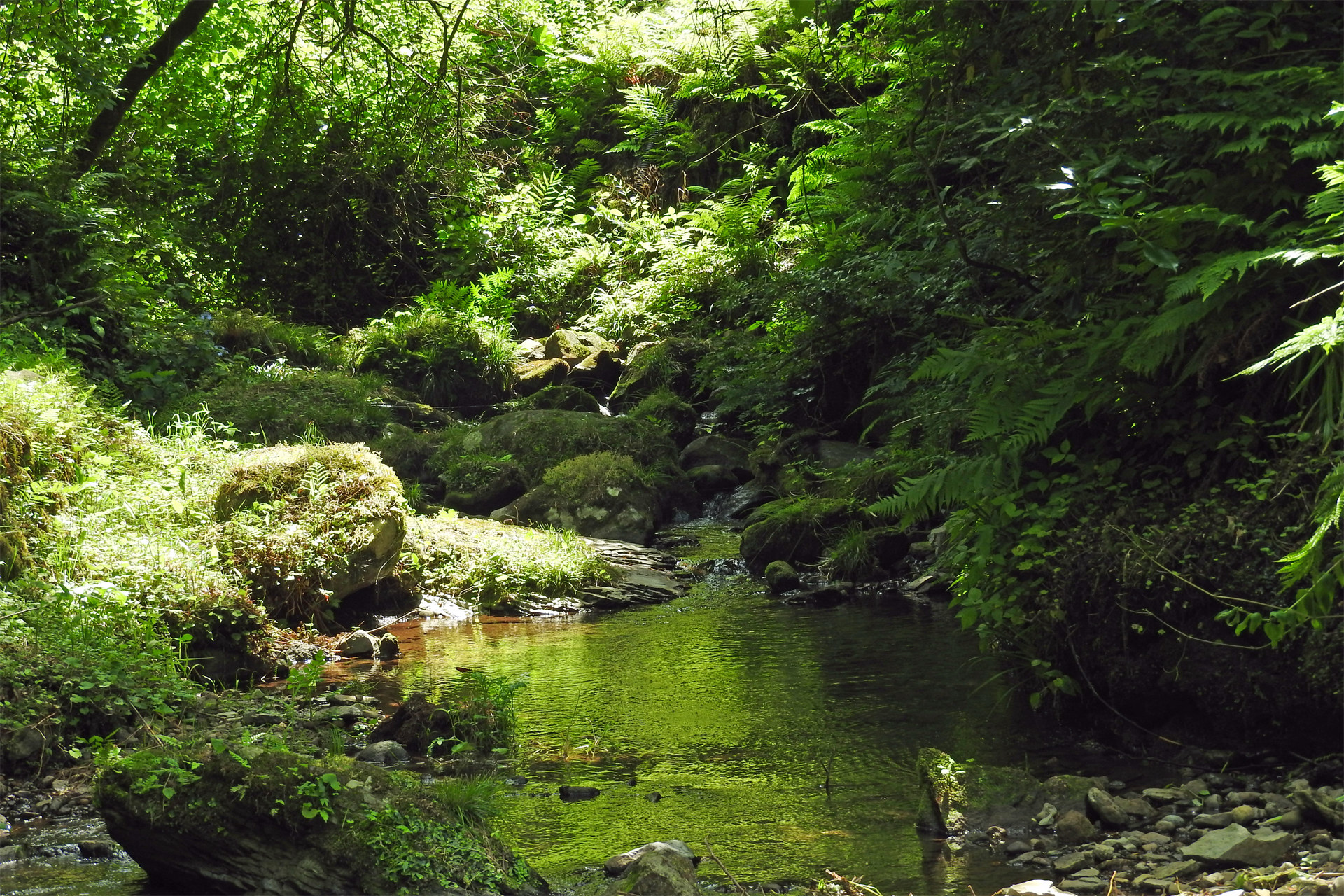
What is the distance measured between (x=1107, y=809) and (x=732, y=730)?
2.04 meters

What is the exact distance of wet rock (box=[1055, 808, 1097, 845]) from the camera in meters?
3.89

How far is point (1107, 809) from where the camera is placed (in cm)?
402

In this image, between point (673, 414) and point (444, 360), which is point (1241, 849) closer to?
point (673, 414)

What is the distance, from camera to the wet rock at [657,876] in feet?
11.1

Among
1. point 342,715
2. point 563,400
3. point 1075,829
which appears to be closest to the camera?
point 1075,829

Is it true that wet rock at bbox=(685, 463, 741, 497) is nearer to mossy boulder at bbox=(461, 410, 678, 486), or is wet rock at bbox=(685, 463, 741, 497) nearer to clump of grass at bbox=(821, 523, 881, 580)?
mossy boulder at bbox=(461, 410, 678, 486)

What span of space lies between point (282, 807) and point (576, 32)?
71.4 feet

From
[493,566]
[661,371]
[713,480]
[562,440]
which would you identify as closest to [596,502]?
[562,440]

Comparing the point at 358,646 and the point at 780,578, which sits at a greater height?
the point at 780,578

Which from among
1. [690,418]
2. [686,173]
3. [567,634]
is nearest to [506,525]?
[567,634]

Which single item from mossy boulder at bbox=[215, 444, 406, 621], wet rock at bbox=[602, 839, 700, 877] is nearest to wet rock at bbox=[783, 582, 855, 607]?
mossy boulder at bbox=[215, 444, 406, 621]

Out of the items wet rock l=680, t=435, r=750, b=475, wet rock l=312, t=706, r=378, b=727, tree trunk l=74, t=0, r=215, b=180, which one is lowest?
wet rock l=312, t=706, r=378, b=727

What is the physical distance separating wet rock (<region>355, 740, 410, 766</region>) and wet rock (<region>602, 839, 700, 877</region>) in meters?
1.76

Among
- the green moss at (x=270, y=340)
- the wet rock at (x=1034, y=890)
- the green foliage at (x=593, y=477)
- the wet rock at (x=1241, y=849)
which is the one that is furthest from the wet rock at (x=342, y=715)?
the green moss at (x=270, y=340)
